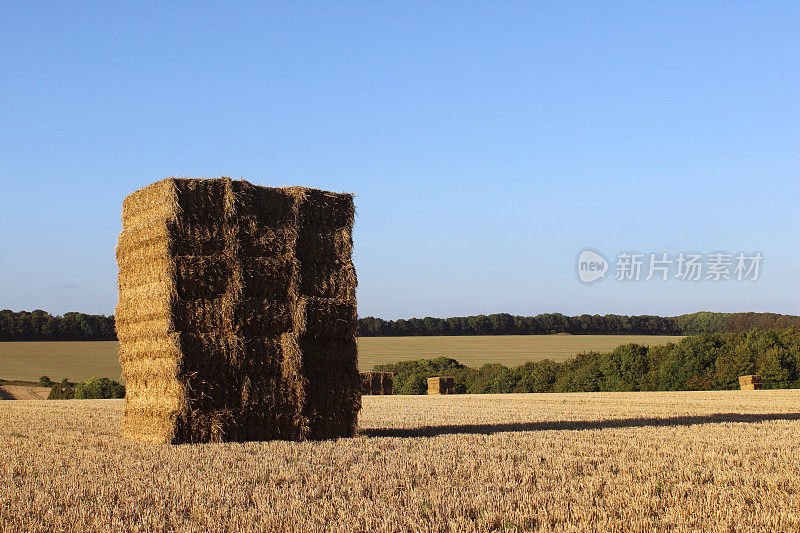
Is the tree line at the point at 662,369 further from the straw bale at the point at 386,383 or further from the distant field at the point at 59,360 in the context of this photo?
the distant field at the point at 59,360

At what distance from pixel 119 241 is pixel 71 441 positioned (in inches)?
136

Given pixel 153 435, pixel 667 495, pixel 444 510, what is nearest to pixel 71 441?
pixel 153 435

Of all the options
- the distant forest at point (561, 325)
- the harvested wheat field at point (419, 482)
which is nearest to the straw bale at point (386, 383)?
the harvested wheat field at point (419, 482)

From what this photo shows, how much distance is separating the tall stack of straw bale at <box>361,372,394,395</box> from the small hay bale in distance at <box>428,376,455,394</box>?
2786 mm

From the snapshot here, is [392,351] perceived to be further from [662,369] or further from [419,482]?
[419,482]

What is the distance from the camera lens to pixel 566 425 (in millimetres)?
14953

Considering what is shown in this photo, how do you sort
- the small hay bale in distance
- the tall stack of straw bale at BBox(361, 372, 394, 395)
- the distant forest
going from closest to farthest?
1. the tall stack of straw bale at BBox(361, 372, 394, 395)
2. the small hay bale in distance
3. the distant forest

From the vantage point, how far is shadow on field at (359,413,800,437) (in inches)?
539

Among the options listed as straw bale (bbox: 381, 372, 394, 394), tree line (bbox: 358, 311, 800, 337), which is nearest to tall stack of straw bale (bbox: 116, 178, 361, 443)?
straw bale (bbox: 381, 372, 394, 394)

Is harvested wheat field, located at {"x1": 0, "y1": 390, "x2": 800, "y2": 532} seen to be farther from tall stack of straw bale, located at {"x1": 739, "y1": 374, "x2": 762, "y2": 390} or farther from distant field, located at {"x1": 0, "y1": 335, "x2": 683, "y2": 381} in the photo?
distant field, located at {"x1": 0, "y1": 335, "x2": 683, "y2": 381}

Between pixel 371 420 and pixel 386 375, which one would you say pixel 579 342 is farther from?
pixel 371 420

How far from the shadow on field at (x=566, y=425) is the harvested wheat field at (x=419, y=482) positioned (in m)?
0.35

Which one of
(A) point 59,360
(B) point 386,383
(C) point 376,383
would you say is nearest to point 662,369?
(B) point 386,383

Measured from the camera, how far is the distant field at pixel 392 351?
49375 mm
